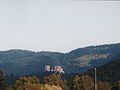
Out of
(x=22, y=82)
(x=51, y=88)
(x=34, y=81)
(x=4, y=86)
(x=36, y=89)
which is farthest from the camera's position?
A: (x=34, y=81)

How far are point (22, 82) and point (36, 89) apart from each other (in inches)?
1682

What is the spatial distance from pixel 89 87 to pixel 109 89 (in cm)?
964

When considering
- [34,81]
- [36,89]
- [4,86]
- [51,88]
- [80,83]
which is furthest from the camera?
[80,83]

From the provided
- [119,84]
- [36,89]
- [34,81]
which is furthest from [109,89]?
[36,89]

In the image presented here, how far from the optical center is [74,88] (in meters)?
162

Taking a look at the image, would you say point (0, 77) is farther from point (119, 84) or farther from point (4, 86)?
point (119, 84)

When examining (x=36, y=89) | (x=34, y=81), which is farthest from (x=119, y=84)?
(x=36, y=89)

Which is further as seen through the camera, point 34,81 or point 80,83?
point 80,83

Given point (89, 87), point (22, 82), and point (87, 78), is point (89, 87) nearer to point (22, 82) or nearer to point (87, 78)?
point (87, 78)

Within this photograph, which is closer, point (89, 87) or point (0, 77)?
point (0, 77)

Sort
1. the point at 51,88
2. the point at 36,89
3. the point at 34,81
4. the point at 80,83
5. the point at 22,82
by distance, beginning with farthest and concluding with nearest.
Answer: the point at 80,83, the point at 34,81, the point at 22,82, the point at 36,89, the point at 51,88

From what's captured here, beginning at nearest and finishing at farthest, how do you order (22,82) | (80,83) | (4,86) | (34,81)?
1. (4,86)
2. (22,82)
3. (34,81)
4. (80,83)

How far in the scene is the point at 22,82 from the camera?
14688 cm

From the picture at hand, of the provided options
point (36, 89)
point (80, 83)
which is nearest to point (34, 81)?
point (80, 83)
